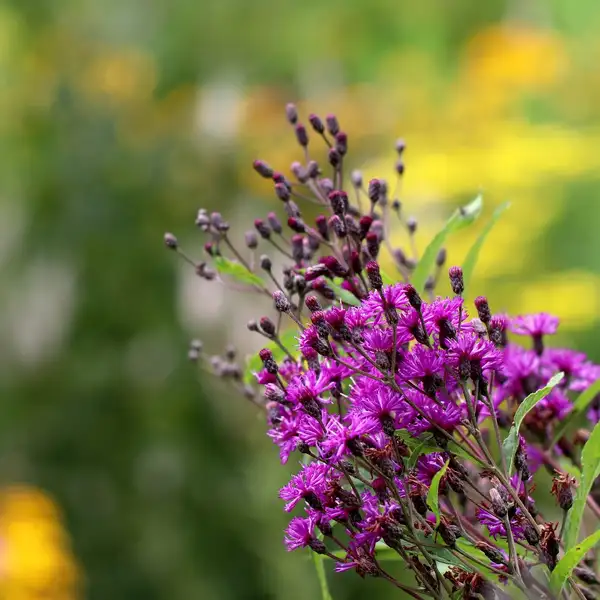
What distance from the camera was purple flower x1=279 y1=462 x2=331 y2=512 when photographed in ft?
1.42

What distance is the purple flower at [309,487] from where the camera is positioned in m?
0.43

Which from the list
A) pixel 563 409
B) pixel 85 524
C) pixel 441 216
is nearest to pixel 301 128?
pixel 563 409

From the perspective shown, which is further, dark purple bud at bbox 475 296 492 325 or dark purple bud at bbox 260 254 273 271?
dark purple bud at bbox 260 254 273 271

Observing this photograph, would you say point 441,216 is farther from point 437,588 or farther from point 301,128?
point 437,588

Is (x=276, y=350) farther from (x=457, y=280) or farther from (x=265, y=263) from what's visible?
(x=457, y=280)

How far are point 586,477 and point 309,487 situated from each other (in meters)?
0.13

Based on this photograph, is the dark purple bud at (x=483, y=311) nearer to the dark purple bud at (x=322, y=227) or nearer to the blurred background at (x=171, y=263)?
the dark purple bud at (x=322, y=227)

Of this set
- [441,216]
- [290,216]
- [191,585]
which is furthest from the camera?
[441,216]

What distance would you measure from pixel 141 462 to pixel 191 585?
1.01 feet

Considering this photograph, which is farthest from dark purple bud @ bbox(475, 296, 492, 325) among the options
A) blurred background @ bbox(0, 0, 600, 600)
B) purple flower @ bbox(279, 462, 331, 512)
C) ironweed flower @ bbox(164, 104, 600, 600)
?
blurred background @ bbox(0, 0, 600, 600)

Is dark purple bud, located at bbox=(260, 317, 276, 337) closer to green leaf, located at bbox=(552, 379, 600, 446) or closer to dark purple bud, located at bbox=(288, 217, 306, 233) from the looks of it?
dark purple bud, located at bbox=(288, 217, 306, 233)

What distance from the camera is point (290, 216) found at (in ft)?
1.81

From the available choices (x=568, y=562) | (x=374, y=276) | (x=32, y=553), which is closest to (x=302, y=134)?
(x=374, y=276)

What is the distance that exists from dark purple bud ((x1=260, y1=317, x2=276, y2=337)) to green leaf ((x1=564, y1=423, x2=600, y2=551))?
0.17 m
